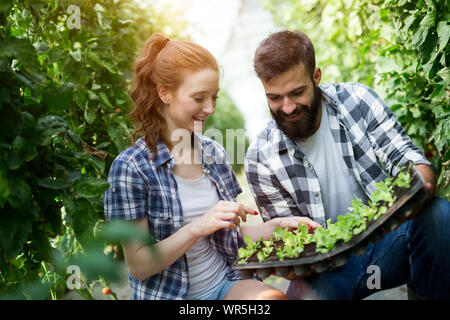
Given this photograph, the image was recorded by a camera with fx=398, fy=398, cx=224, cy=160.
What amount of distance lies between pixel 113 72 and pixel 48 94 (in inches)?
33.7

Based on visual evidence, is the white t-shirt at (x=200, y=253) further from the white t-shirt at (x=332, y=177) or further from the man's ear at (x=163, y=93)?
the white t-shirt at (x=332, y=177)

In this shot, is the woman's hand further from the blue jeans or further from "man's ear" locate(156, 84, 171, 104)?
"man's ear" locate(156, 84, 171, 104)

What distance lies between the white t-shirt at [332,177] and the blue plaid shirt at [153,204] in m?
0.57

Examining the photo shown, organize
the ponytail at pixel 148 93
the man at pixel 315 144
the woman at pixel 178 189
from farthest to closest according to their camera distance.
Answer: the man at pixel 315 144 < the ponytail at pixel 148 93 < the woman at pixel 178 189

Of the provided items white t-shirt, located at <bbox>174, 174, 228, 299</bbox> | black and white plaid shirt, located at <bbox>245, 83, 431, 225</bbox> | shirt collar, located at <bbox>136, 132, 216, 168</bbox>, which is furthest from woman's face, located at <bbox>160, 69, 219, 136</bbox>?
black and white plaid shirt, located at <bbox>245, 83, 431, 225</bbox>

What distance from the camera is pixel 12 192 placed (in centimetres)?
101

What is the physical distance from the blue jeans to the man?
0.05 feet

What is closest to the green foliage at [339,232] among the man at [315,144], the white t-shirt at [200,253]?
the white t-shirt at [200,253]

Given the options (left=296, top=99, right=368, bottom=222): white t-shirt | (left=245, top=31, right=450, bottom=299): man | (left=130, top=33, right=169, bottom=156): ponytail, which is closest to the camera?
(left=130, top=33, right=169, bottom=156): ponytail

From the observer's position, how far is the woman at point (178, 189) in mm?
1421

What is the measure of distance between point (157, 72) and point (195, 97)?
0.21 meters

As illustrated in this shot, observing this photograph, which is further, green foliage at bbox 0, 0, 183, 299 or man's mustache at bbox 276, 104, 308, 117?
man's mustache at bbox 276, 104, 308, 117

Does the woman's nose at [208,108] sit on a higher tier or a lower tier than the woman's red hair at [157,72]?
lower

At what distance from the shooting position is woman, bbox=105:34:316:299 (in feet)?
4.66
